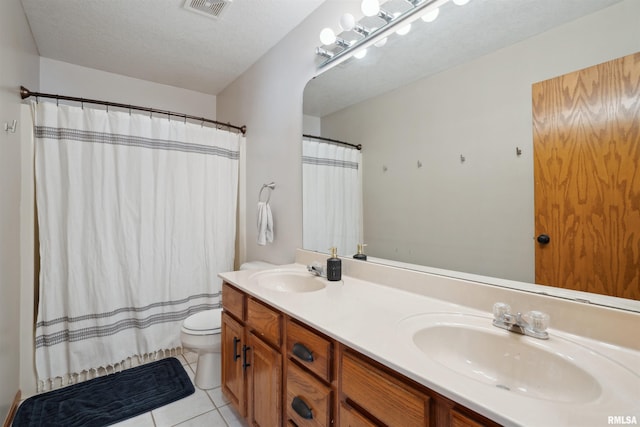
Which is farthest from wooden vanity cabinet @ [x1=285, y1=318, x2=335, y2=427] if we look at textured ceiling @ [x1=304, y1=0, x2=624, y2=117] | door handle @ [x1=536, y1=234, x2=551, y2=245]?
textured ceiling @ [x1=304, y1=0, x2=624, y2=117]

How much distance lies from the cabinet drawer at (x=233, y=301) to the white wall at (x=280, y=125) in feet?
1.85

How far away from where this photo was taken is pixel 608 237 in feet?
2.74

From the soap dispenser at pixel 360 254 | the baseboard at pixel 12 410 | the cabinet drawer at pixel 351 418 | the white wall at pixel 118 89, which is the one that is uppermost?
the white wall at pixel 118 89

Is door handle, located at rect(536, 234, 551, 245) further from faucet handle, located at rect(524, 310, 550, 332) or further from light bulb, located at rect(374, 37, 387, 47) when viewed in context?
light bulb, located at rect(374, 37, 387, 47)

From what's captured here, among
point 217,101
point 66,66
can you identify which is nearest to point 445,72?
point 217,101

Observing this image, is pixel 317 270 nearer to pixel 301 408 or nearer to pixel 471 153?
pixel 301 408

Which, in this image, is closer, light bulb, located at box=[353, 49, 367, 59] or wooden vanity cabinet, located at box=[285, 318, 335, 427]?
wooden vanity cabinet, located at box=[285, 318, 335, 427]

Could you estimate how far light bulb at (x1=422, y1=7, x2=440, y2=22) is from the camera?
1228 millimetres

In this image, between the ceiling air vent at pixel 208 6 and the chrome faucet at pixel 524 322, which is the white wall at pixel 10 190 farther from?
the chrome faucet at pixel 524 322

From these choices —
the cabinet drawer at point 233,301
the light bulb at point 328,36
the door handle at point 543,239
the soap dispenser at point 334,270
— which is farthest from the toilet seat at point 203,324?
the light bulb at point 328,36

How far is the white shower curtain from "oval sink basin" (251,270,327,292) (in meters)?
0.98

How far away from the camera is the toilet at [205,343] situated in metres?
1.78

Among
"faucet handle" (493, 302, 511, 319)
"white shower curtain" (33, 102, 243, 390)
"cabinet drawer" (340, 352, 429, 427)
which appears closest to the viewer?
"cabinet drawer" (340, 352, 429, 427)

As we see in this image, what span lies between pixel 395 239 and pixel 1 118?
6.45ft
